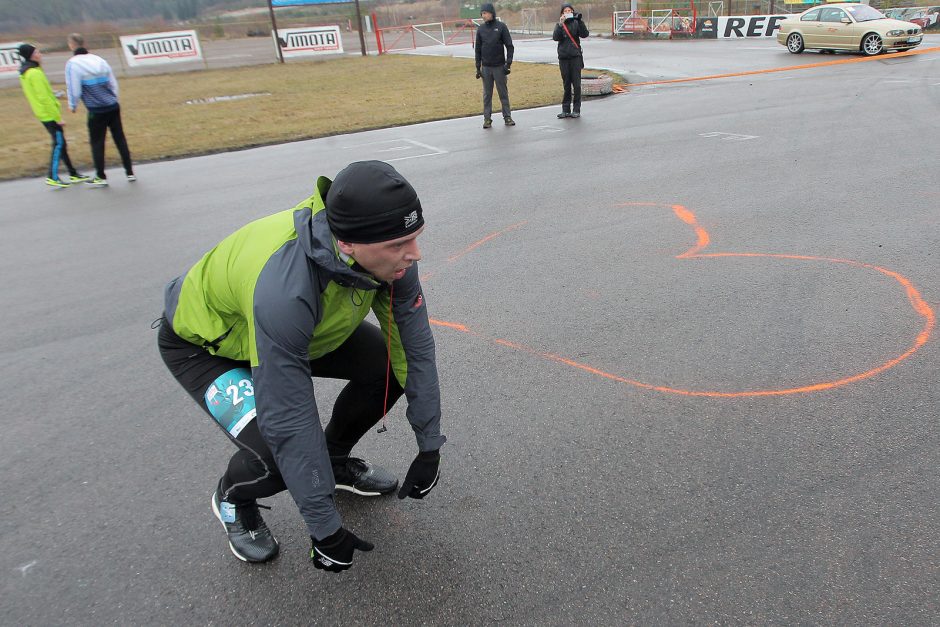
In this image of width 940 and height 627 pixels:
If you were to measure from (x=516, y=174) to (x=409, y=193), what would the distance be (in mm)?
6727

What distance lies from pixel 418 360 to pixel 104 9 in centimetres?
6450

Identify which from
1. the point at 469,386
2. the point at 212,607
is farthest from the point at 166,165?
the point at 212,607

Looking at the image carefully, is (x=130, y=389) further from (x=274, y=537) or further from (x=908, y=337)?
(x=908, y=337)

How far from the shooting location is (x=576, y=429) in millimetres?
3289

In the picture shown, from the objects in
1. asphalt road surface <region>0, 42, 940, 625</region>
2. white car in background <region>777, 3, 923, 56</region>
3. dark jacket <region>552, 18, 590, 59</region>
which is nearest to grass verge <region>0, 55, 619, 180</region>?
dark jacket <region>552, 18, 590, 59</region>

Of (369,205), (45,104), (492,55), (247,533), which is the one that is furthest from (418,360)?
(492,55)

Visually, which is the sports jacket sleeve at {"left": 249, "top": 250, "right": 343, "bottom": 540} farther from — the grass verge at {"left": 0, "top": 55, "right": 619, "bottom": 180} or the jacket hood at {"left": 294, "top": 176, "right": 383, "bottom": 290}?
the grass verge at {"left": 0, "top": 55, "right": 619, "bottom": 180}

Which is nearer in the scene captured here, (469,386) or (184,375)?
(184,375)

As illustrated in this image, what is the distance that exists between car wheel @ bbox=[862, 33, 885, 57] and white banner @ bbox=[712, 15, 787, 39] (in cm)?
995

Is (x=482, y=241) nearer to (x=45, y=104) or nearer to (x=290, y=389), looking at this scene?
(x=290, y=389)

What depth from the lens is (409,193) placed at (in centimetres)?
193

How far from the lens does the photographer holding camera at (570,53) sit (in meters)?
11.9

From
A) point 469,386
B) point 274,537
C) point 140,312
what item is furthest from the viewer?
point 140,312

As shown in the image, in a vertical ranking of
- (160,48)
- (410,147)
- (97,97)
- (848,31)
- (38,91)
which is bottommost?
(410,147)
